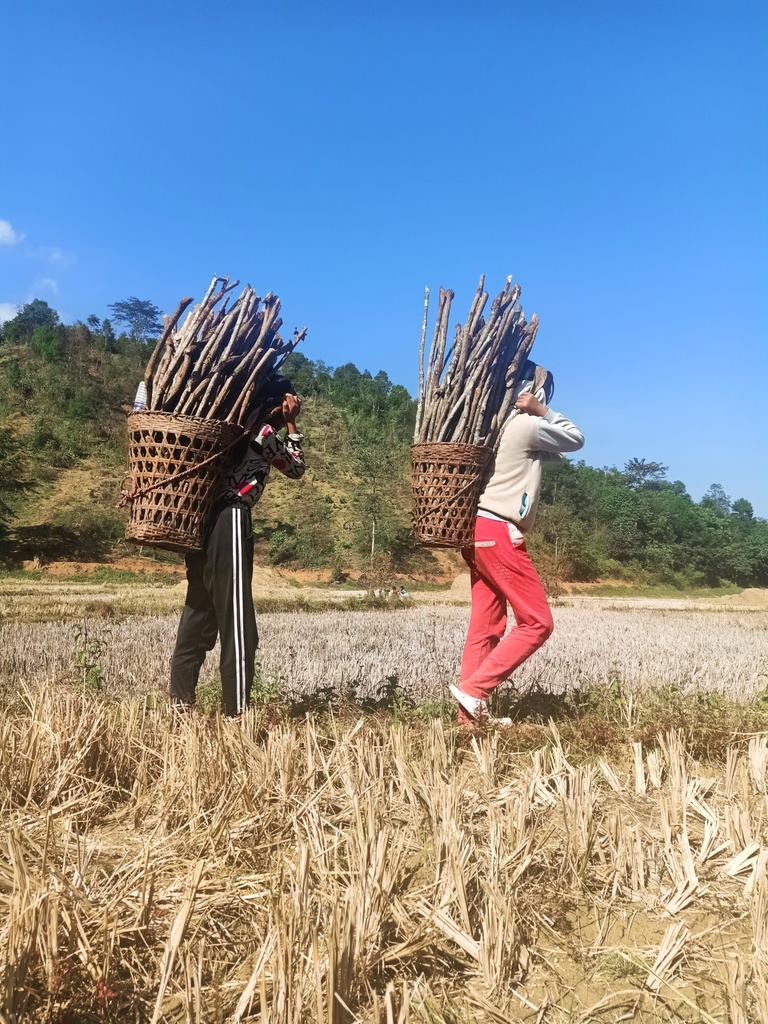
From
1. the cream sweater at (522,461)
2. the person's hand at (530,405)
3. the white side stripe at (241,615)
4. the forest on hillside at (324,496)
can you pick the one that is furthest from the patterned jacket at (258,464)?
the forest on hillside at (324,496)

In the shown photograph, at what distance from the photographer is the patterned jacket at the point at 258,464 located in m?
3.56

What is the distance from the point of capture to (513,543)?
3.81 m

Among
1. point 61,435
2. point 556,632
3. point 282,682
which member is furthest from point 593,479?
point 282,682

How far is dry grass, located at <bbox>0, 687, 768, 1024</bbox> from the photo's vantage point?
4.79 feet

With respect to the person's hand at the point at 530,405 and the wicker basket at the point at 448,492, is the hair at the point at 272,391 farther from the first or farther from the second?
the person's hand at the point at 530,405

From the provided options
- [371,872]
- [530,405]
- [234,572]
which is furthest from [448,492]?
[371,872]

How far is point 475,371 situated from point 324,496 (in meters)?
31.4

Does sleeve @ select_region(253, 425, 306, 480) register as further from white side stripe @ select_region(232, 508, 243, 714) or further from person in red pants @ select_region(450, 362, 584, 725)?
person in red pants @ select_region(450, 362, 584, 725)

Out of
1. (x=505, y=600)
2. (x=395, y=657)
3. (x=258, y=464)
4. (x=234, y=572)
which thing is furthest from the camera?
(x=395, y=657)

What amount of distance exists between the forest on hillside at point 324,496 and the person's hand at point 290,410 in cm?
1888

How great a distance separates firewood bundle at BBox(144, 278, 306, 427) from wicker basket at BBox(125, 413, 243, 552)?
10 centimetres

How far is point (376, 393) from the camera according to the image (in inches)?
2021

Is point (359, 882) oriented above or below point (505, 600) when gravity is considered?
below

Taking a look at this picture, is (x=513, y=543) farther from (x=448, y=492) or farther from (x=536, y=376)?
(x=536, y=376)
